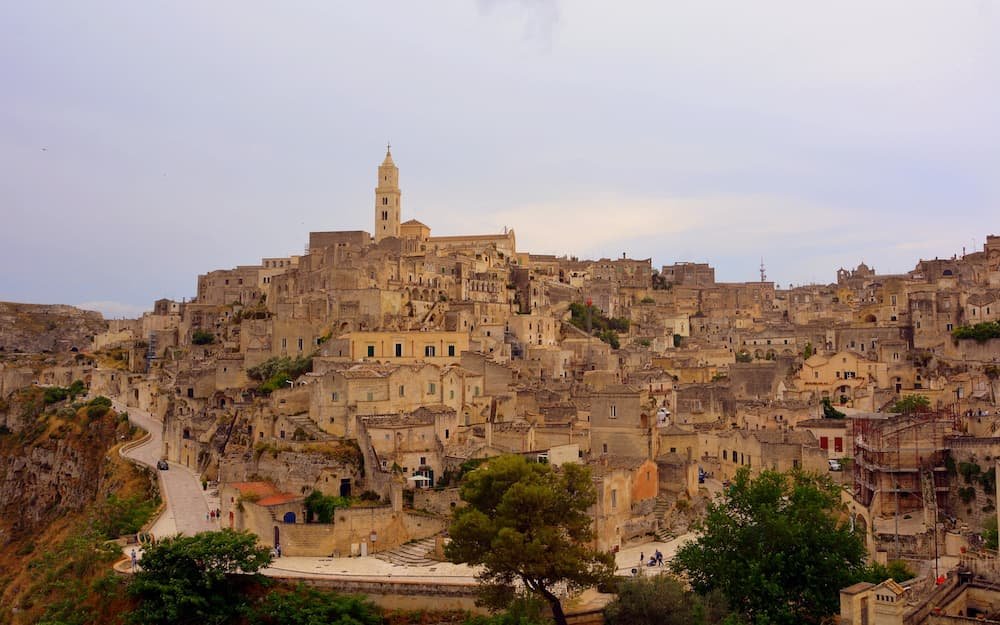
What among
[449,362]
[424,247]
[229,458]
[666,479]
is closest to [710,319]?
[424,247]

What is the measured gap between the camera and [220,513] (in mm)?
35188

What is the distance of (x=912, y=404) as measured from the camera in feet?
139

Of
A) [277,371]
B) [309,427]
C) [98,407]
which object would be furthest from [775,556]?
[98,407]

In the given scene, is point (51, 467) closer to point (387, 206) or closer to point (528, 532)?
point (387, 206)

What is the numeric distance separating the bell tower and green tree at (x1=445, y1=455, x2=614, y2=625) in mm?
58204

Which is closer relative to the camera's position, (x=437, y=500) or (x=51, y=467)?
(x=437, y=500)

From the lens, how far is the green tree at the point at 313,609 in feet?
84.1

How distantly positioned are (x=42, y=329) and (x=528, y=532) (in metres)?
89.0

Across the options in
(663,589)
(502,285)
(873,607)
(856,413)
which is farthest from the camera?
(502,285)

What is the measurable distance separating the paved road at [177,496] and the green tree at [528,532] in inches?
551

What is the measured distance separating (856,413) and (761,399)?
5362 mm

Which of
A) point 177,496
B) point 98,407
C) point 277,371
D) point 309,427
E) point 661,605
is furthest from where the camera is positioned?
point 98,407

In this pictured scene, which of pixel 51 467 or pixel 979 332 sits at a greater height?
pixel 979 332

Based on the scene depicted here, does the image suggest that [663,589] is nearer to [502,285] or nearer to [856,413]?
[856,413]
